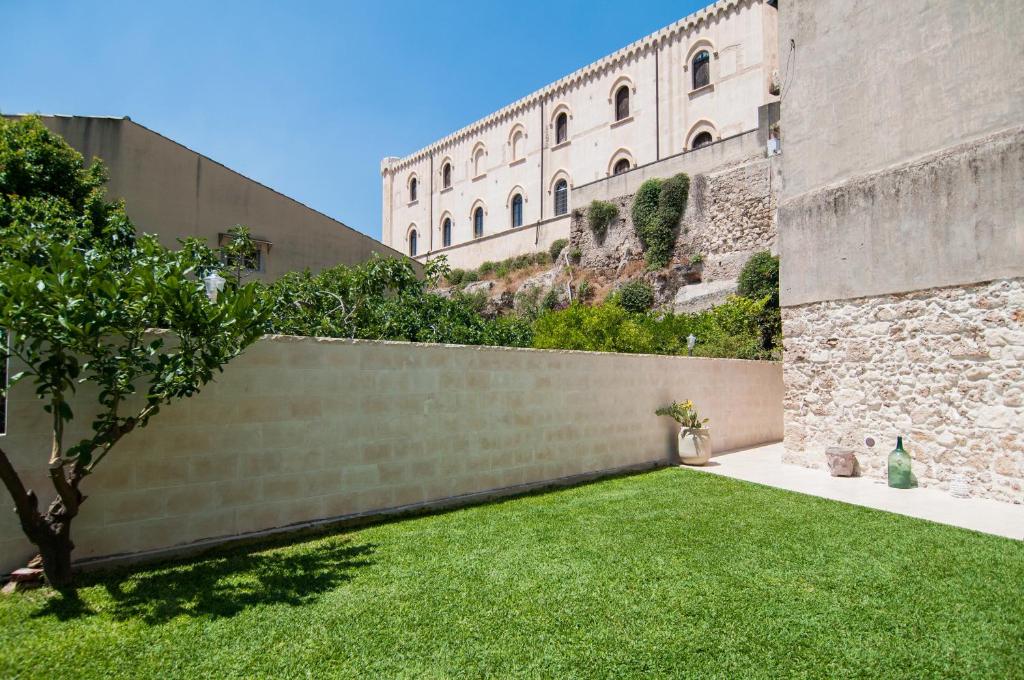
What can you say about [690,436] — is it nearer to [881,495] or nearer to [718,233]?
[881,495]

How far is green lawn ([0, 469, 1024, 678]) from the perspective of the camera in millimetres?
2754

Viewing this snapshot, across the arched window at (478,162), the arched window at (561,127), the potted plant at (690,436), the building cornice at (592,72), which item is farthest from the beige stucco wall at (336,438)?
the arched window at (478,162)

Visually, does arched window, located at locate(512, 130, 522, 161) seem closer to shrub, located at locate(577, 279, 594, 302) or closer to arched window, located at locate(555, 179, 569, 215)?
arched window, located at locate(555, 179, 569, 215)

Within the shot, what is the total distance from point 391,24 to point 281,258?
593cm

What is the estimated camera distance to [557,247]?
1113 inches

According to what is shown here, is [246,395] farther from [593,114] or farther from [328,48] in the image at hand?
[593,114]

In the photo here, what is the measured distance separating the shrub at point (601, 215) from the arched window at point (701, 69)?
7.08 meters

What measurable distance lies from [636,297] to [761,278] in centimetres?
527

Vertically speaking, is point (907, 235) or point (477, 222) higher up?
point (477, 222)

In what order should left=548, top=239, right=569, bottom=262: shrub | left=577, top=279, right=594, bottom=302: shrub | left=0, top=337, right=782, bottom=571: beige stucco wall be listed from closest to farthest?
1. left=0, top=337, right=782, bottom=571: beige stucco wall
2. left=577, top=279, right=594, bottom=302: shrub
3. left=548, top=239, right=569, bottom=262: shrub

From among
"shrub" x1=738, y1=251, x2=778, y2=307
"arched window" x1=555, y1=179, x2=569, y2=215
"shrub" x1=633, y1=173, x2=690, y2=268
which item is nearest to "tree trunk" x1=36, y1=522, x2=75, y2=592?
"shrub" x1=738, y1=251, x2=778, y2=307

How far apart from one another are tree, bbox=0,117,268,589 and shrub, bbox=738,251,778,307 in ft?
54.4

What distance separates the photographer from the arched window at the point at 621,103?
95.6ft

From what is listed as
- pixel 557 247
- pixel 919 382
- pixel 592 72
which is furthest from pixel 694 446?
pixel 592 72
